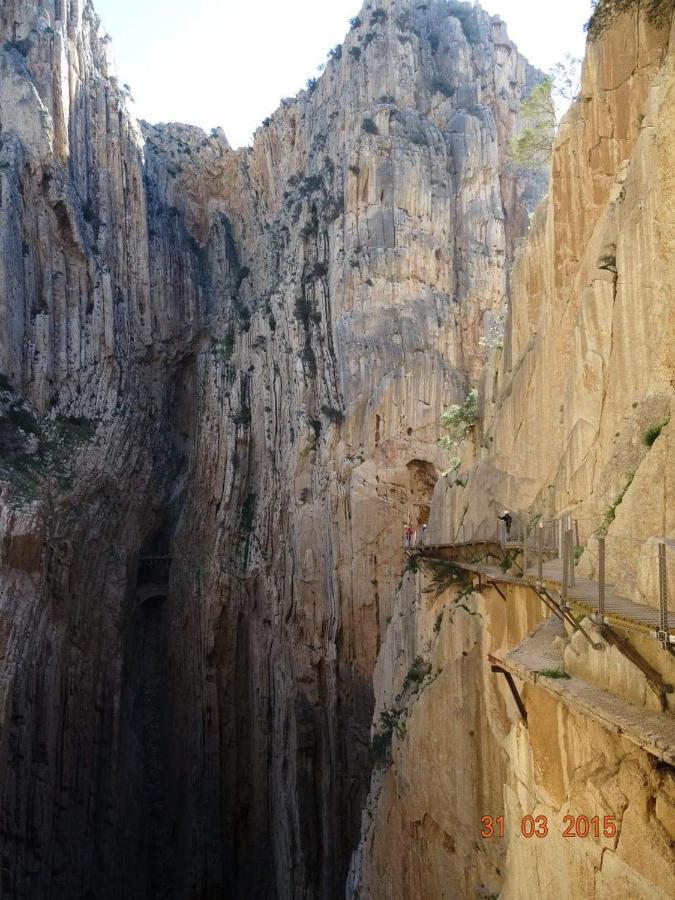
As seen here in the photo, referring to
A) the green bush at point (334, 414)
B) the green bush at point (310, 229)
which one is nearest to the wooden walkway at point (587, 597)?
the green bush at point (334, 414)

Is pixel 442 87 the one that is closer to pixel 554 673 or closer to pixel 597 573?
pixel 597 573

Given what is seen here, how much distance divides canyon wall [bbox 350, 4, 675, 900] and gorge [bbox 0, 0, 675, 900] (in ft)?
0.34

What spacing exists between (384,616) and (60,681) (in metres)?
13.2

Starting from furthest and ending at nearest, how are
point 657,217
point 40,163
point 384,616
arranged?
point 40,163 → point 384,616 → point 657,217

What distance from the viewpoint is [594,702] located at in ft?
17.5

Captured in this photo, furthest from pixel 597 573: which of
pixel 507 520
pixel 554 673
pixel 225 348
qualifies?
pixel 225 348

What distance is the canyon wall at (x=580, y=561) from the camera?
18.2ft

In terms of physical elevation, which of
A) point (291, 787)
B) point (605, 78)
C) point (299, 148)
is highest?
point (299, 148)

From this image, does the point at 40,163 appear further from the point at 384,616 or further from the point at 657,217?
the point at 657,217

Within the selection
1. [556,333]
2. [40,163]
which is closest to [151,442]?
[40,163]

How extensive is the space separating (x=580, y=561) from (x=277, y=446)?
2499 centimetres

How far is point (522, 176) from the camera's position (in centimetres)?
3422

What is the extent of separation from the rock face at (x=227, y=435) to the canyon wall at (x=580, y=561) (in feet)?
33.3

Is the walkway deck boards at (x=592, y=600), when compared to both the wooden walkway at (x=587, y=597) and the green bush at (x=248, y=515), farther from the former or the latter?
the green bush at (x=248, y=515)
